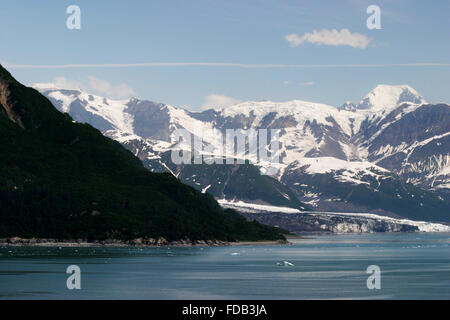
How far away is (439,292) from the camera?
19500cm

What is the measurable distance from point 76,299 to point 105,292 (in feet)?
51.4
